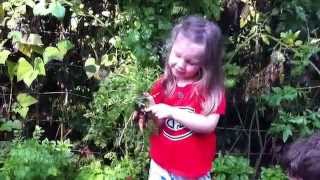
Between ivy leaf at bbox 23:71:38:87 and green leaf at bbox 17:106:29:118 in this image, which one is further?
green leaf at bbox 17:106:29:118

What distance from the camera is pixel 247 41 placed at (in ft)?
14.5

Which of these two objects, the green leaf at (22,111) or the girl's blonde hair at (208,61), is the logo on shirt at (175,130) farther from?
the green leaf at (22,111)

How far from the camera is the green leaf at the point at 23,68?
14.0 ft

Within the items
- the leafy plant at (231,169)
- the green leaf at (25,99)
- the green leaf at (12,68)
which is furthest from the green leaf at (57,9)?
the leafy plant at (231,169)

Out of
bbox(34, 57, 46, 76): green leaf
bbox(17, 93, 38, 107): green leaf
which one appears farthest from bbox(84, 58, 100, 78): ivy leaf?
bbox(17, 93, 38, 107): green leaf

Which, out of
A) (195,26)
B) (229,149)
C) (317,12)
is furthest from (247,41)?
(195,26)

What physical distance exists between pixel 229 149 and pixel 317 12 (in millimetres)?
1052

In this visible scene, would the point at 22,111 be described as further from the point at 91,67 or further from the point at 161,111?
the point at 161,111

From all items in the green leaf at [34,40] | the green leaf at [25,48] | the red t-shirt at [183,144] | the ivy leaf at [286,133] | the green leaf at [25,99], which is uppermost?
the green leaf at [34,40]

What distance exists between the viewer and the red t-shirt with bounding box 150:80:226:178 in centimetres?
319

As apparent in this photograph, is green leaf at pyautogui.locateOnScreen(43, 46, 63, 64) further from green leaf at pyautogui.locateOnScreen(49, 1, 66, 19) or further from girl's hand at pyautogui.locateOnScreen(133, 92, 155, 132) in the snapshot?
girl's hand at pyautogui.locateOnScreen(133, 92, 155, 132)

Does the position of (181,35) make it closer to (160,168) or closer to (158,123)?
(158,123)

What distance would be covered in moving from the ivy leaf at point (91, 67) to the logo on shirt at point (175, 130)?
119 centimetres

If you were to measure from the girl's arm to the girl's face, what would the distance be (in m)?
0.17
